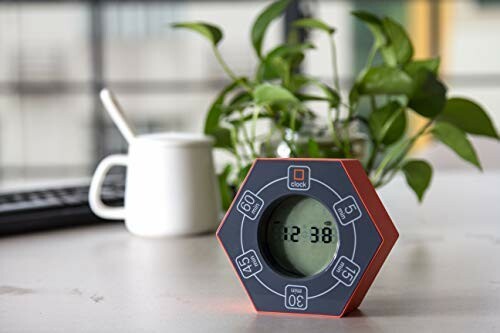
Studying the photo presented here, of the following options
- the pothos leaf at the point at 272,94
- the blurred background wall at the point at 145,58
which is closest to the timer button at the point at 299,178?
the pothos leaf at the point at 272,94

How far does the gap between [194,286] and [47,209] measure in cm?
46

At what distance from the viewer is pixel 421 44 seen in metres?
7.69

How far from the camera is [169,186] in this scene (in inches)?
41.6

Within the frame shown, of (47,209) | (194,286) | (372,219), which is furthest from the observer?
(47,209)

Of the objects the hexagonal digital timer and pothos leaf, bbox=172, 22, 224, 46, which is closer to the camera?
the hexagonal digital timer

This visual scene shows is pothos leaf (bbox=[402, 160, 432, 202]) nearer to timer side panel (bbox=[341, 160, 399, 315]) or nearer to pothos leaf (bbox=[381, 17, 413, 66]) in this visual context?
pothos leaf (bbox=[381, 17, 413, 66])

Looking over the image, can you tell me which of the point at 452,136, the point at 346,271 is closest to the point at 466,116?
the point at 452,136

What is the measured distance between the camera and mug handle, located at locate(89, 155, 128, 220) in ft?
3.66

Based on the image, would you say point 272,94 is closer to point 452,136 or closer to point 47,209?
point 452,136

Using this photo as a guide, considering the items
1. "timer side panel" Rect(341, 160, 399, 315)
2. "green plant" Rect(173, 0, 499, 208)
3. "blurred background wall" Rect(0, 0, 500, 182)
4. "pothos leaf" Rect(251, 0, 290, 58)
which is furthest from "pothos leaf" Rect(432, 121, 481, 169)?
"blurred background wall" Rect(0, 0, 500, 182)

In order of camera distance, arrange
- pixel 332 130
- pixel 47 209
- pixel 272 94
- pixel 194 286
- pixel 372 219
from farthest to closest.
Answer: pixel 47 209 < pixel 332 130 < pixel 272 94 < pixel 194 286 < pixel 372 219

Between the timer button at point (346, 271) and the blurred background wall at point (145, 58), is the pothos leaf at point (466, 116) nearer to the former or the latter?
the timer button at point (346, 271)

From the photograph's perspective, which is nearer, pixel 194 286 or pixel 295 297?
pixel 295 297

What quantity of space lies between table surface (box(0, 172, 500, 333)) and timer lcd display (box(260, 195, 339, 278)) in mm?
44
